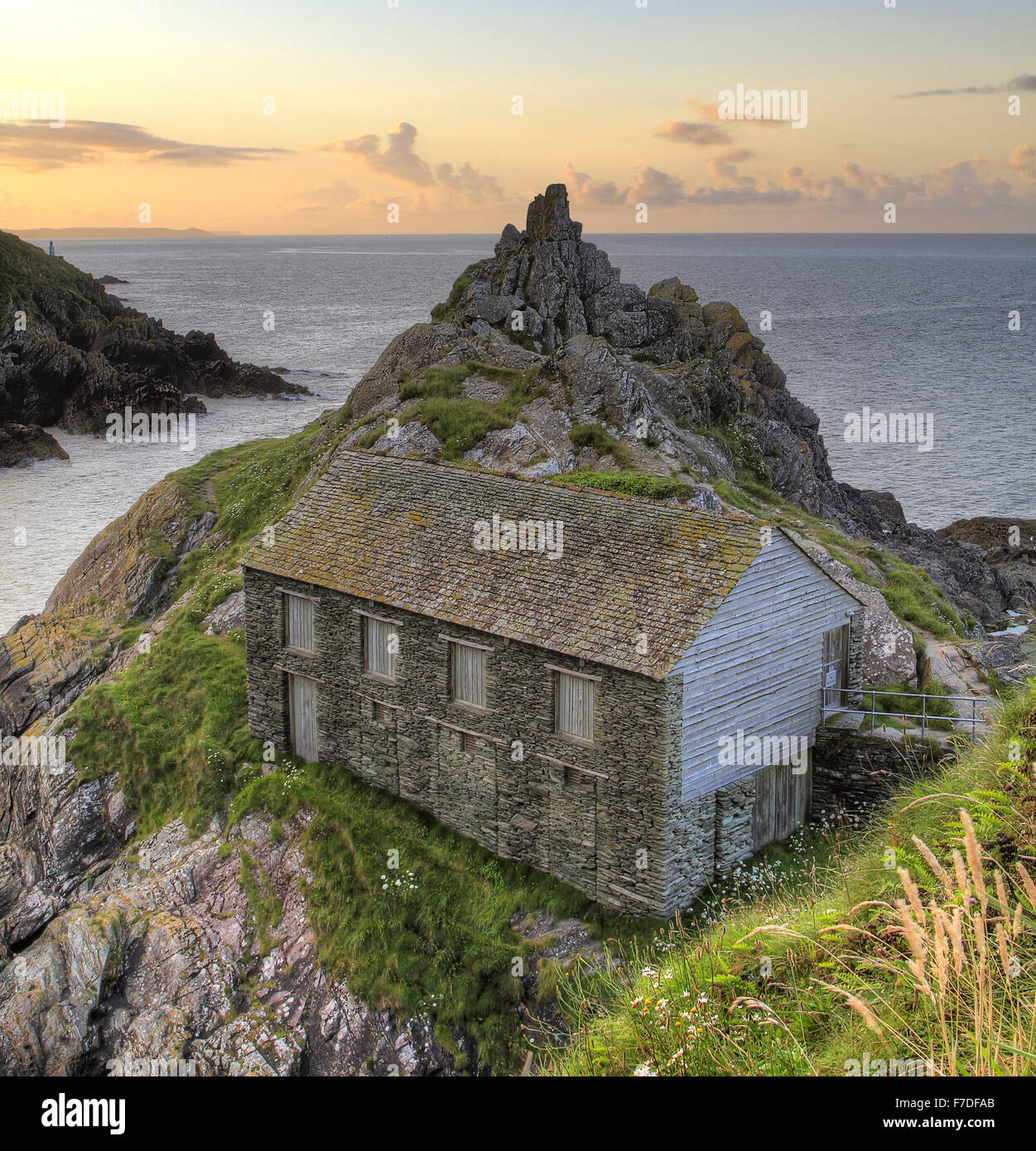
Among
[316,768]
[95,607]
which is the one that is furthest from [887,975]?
[95,607]

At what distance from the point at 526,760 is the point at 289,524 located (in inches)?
393

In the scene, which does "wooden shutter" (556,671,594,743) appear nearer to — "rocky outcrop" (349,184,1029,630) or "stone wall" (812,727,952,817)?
"stone wall" (812,727,952,817)

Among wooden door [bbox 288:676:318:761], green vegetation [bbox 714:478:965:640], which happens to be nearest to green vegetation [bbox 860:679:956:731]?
green vegetation [bbox 714:478:965:640]

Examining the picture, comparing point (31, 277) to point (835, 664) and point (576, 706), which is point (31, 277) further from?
point (835, 664)

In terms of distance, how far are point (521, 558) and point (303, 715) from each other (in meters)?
8.11

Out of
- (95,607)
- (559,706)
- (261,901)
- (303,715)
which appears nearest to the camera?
(559,706)

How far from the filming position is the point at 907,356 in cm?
14575

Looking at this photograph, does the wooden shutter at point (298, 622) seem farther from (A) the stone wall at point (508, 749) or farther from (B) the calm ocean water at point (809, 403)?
(B) the calm ocean water at point (809, 403)

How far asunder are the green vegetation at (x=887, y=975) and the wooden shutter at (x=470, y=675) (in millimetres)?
11862

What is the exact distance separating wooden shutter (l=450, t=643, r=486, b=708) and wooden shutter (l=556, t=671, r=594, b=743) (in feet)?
6.86

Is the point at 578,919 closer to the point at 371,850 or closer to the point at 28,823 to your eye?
the point at 371,850

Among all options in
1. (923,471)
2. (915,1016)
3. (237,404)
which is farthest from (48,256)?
(915,1016)

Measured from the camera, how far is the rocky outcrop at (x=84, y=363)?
87625mm

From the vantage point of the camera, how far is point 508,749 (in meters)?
21.3
